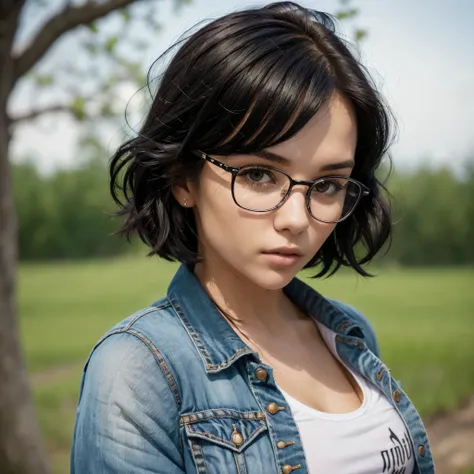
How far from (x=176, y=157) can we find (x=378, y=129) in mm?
512

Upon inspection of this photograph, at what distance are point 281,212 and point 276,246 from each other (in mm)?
72

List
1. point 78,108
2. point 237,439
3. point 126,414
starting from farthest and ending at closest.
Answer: point 78,108 → point 237,439 → point 126,414

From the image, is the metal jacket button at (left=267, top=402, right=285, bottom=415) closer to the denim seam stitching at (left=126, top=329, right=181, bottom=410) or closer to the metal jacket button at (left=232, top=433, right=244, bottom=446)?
the metal jacket button at (left=232, top=433, right=244, bottom=446)

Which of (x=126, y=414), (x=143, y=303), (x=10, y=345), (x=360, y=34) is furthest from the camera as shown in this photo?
(x=143, y=303)

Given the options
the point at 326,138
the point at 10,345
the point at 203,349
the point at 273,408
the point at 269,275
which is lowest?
the point at 10,345

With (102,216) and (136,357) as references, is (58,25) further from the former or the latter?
(102,216)

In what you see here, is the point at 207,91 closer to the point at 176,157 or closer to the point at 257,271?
the point at 176,157

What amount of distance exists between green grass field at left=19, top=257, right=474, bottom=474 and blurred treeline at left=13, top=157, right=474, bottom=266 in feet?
0.94

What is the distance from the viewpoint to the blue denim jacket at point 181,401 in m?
1.24

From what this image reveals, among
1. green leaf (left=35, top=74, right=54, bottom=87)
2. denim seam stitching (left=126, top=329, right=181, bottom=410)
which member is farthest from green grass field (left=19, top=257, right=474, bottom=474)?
denim seam stitching (left=126, top=329, right=181, bottom=410)

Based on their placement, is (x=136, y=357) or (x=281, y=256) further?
(x=281, y=256)

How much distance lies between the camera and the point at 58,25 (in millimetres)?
4066

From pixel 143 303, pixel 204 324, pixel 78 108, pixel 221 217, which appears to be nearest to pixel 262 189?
pixel 221 217

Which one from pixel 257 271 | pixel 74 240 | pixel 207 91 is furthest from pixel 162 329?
pixel 74 240
